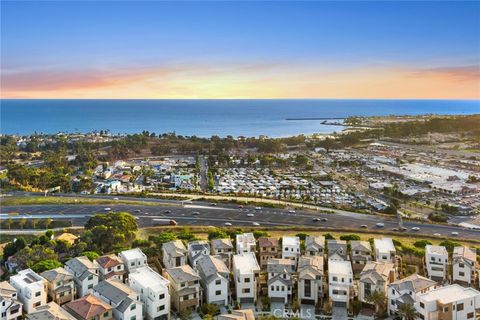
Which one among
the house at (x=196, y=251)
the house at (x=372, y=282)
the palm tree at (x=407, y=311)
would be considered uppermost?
the house at (x=196, y=251)

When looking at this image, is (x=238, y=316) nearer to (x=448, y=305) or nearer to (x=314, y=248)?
(x=448, y=305)

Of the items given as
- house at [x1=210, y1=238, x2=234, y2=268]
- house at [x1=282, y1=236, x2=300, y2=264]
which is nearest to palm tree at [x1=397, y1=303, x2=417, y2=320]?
house at [x1=282, y1=236, x2=300, y2=264]

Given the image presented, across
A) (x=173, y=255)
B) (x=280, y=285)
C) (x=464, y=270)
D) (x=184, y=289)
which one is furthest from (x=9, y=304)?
(x=464, y=270)

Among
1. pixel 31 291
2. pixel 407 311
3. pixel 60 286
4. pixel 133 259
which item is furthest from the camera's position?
pixel 133 259

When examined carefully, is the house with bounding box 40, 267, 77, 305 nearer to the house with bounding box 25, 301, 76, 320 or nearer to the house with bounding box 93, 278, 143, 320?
the house with bounding box 93, 278, 143, 320

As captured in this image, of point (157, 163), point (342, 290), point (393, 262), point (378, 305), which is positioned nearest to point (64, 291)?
point (342, 290)

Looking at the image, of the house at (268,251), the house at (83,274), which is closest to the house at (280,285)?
the house at (268,251)

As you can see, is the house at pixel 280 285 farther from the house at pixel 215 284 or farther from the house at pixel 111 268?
the house at pixel 111 268
